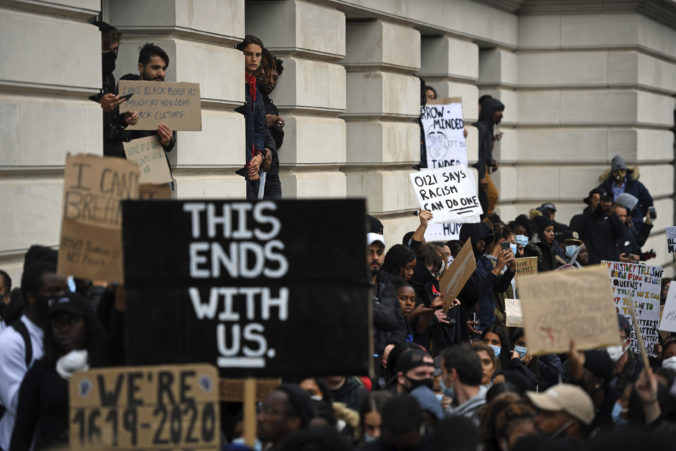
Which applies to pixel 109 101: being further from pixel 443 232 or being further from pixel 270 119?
pixel 443 232

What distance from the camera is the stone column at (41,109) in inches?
319

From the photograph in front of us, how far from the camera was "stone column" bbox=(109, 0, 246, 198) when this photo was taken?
1002 cm

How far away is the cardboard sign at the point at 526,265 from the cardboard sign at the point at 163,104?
3243 mm

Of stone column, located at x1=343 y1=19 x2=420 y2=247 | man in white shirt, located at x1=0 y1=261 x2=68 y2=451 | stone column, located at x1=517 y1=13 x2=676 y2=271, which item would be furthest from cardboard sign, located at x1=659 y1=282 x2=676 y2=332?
stone column, located at x1=517 y1=13 x2=676 y2=271

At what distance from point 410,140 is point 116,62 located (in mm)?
5993

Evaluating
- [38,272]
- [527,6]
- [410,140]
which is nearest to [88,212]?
[38,272]

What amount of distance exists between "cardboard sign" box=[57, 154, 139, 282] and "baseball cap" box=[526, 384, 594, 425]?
193cm

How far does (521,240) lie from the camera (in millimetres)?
13078

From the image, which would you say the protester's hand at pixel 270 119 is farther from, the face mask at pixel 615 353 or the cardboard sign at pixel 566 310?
the cardboard sign at pixel 566 310

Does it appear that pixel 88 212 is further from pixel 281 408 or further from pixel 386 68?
pixel 386 68

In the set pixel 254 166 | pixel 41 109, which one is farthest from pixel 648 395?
pixel 254 166

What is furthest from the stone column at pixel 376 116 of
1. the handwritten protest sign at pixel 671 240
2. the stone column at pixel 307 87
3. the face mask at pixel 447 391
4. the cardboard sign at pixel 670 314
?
the face mask at pixel 447 391

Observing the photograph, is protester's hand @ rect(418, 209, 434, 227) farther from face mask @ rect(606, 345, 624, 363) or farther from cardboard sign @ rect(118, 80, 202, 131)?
face mask @ rect(606, 345, 624, 363)

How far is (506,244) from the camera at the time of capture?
11750 millimetres
